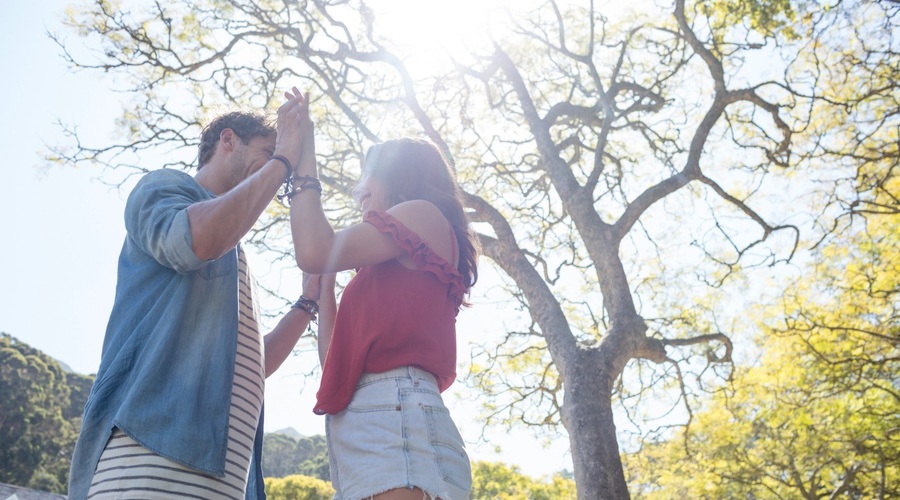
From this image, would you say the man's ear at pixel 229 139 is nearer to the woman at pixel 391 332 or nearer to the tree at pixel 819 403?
the woman at pixel 391 332

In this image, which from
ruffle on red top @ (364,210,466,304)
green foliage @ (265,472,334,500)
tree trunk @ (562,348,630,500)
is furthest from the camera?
green foliage @ (265,472,334,500)

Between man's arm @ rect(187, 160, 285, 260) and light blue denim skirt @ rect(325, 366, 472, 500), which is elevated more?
man's arm @ rect(187, 160, 285, 260)

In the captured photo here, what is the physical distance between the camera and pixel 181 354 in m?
1.60

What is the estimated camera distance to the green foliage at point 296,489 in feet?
85.6

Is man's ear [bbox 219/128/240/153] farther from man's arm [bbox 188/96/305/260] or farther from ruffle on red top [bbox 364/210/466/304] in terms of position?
ruffle on red top [bbox 364/210/466/304]

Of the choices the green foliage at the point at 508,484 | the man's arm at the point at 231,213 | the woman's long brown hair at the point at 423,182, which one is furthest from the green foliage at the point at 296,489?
the man's arm at the point at 231,213

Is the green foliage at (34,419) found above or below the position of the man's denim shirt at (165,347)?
above

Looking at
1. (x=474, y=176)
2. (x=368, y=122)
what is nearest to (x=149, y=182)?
(x=368, y=122)

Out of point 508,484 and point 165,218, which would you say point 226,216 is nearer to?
point 165,218

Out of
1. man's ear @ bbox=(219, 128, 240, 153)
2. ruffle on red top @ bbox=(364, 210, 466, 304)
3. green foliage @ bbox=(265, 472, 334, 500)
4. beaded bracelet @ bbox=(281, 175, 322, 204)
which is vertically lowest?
ruffle on red top @ bbox=(364, 210, 466, 304)

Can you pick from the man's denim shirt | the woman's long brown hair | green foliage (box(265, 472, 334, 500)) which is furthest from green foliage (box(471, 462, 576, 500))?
the man's denim shirt

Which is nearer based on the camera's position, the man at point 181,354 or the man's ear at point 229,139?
the man at point 181,354

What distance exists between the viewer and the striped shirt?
143cm

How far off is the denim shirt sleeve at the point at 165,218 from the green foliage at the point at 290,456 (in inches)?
1319
